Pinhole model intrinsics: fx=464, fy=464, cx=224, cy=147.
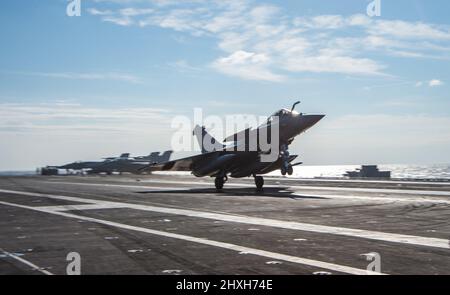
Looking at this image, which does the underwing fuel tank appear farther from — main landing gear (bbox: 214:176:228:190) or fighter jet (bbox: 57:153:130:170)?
fighter jet (bbox: 57:153:130:170)

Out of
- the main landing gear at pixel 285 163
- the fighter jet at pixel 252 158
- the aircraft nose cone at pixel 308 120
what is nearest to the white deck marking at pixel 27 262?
the main landing gear at pixel 285 163

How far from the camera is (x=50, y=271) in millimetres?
9070

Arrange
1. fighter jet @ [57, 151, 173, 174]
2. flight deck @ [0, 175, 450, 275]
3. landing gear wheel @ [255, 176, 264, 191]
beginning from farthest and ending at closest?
1. fighter jet @ [57, 151, 173, 174]
2. landing gear wheel @ [255, 176, 264, 191]
3. flight deck @ [0, 175, 450, 275]

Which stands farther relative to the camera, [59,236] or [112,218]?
[112,218]

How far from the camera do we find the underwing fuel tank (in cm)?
3444

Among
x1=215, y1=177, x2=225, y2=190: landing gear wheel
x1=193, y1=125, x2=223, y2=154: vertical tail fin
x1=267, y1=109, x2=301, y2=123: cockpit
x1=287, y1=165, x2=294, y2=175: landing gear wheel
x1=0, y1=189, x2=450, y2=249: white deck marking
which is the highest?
x1=267, y1=109, x2=301, y2=123: cockpit

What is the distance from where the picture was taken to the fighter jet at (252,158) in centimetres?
3198

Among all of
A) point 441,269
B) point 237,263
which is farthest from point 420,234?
point 237,263

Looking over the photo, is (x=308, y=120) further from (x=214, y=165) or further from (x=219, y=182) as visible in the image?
(x=219, y=182)

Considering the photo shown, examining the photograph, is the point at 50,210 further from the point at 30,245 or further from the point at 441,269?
the point at 441,269

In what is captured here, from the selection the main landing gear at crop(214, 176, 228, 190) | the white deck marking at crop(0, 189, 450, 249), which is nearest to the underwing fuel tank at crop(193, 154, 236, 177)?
the main landing gear at crop(214, 176, 228, 190)

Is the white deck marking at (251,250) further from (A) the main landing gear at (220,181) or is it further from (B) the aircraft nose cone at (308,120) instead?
(A) the main landing gear at (220,181)

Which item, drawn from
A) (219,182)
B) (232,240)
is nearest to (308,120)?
(219,182)
